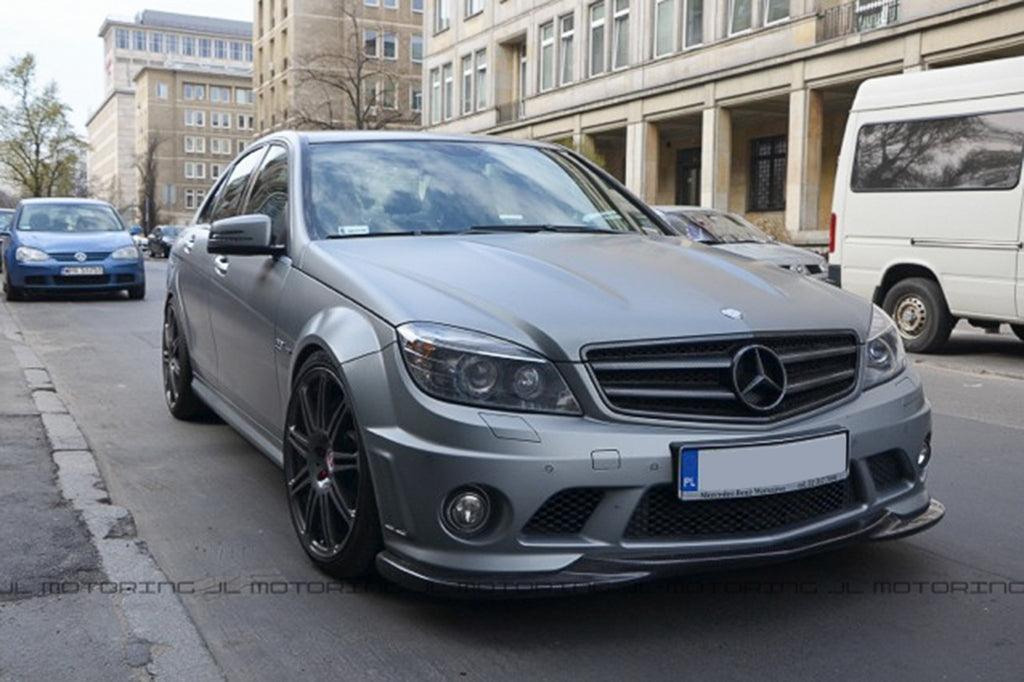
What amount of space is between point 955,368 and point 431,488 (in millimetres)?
8114

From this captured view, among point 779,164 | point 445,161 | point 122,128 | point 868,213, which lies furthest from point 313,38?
point 122,128

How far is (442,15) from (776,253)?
39665 millimetres

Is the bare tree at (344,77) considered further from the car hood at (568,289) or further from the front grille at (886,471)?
the front grille at (886,471)

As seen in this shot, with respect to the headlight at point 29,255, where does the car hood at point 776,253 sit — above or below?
above

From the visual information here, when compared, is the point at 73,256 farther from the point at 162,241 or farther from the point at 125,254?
the point at 162,241

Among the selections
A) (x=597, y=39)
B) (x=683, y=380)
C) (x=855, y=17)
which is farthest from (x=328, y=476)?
(x=597, y=39)

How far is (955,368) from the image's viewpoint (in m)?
10.0

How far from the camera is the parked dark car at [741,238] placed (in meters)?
12.8

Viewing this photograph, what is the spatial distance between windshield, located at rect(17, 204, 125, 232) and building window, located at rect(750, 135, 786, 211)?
68.4 ft

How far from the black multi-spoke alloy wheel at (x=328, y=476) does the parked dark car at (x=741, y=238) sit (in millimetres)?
8888

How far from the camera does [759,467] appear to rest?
3.16 metres

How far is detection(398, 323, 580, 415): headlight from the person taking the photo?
10.3 ft

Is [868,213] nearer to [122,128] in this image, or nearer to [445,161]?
[445,161]

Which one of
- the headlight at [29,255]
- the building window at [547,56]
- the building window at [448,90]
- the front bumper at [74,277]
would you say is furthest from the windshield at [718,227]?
the building window at [448,90]
